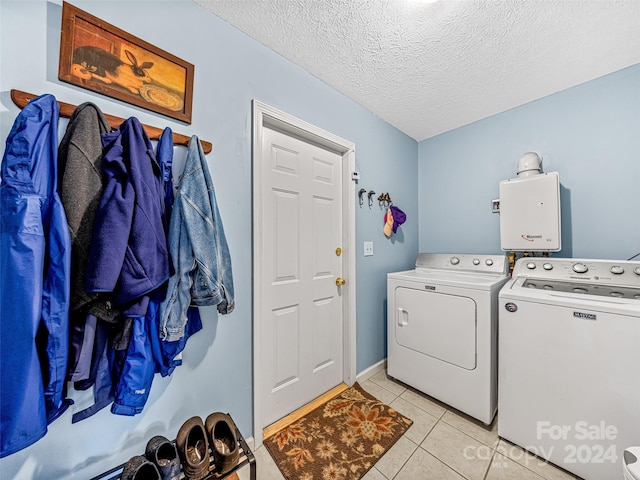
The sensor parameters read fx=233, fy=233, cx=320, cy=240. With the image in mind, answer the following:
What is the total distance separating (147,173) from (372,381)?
2.25 meters

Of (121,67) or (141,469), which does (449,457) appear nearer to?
(141,469)

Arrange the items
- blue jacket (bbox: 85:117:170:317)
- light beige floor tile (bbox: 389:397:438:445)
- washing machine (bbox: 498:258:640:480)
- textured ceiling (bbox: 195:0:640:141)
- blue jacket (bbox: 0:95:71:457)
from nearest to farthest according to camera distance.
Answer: blue jacket (bbox: 0:95:71:457)
blue jacket (bbox: 85:117:170:317)
washing machine (bbox: 498:258:640:480)
textured ceiling (bbox: 195:0:640:141)
light beige floor tile (bbox: 389:397:438:445)

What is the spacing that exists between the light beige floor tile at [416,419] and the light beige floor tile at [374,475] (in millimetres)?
334

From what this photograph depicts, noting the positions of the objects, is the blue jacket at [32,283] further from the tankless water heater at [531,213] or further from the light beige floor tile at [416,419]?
the tankless water heater at [531,213]

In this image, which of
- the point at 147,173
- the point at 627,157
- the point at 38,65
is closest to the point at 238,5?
the point at 38,65

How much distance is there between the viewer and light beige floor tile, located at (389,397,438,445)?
1.51m

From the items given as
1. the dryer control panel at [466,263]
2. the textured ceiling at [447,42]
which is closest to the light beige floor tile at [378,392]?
the dryer control panel at [466,263]

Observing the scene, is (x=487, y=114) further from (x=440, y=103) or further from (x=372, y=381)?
(x=372, y=381)

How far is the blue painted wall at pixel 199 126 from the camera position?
33.6 inches

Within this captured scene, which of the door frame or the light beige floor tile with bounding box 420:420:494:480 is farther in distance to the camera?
the door frame

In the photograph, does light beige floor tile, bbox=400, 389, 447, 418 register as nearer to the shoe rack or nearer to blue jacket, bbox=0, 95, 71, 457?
the shoe rack

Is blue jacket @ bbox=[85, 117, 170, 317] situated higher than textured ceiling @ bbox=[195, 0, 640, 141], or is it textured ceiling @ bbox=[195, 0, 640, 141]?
textured ceiling @ bbox=[195, 0, 640, 141]

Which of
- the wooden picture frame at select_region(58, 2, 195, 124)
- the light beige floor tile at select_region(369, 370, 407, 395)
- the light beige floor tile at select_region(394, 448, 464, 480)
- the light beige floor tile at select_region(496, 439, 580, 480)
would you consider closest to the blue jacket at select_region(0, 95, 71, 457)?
Answer: the wooden picture frame at select_region(58, 2, 195, 124)

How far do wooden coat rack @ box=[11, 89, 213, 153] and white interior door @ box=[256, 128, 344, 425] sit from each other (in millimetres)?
492
